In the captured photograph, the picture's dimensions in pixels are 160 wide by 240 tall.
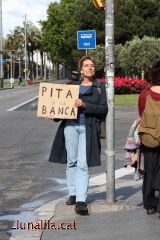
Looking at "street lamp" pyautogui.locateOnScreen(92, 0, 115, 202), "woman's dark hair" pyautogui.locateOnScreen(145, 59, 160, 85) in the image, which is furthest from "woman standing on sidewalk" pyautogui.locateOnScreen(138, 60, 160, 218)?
"street lamp" pyautogui.locateOnScreen(92, 0, 115, 202)

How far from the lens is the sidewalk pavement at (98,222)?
5.58 meters

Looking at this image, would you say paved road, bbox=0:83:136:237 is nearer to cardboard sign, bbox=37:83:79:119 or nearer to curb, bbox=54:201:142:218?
curb, bbox=54:201:142:218

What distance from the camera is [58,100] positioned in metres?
6.50

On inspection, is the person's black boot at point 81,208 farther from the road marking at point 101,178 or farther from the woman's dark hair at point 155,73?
the road marking at point 101,178

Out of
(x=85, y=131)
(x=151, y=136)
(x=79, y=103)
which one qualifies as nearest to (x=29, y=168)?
(x=85, y=131)

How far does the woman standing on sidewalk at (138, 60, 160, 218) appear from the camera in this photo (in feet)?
19.9

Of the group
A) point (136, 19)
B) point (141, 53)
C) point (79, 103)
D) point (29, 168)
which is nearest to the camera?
point (79, 103)

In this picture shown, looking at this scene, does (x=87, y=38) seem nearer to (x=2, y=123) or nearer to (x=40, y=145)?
(x=2, y=123)

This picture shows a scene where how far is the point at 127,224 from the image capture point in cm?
593

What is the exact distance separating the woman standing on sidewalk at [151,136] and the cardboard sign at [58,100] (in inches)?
30.1

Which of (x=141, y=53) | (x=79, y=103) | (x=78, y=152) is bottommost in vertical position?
(x=78, y=152)

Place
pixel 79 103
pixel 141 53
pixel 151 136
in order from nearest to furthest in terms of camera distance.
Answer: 1. pixel 151 136
2. pixel 79 103
3. pixel 141 53

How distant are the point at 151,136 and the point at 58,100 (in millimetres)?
1165

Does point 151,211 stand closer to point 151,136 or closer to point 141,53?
point 151,136
